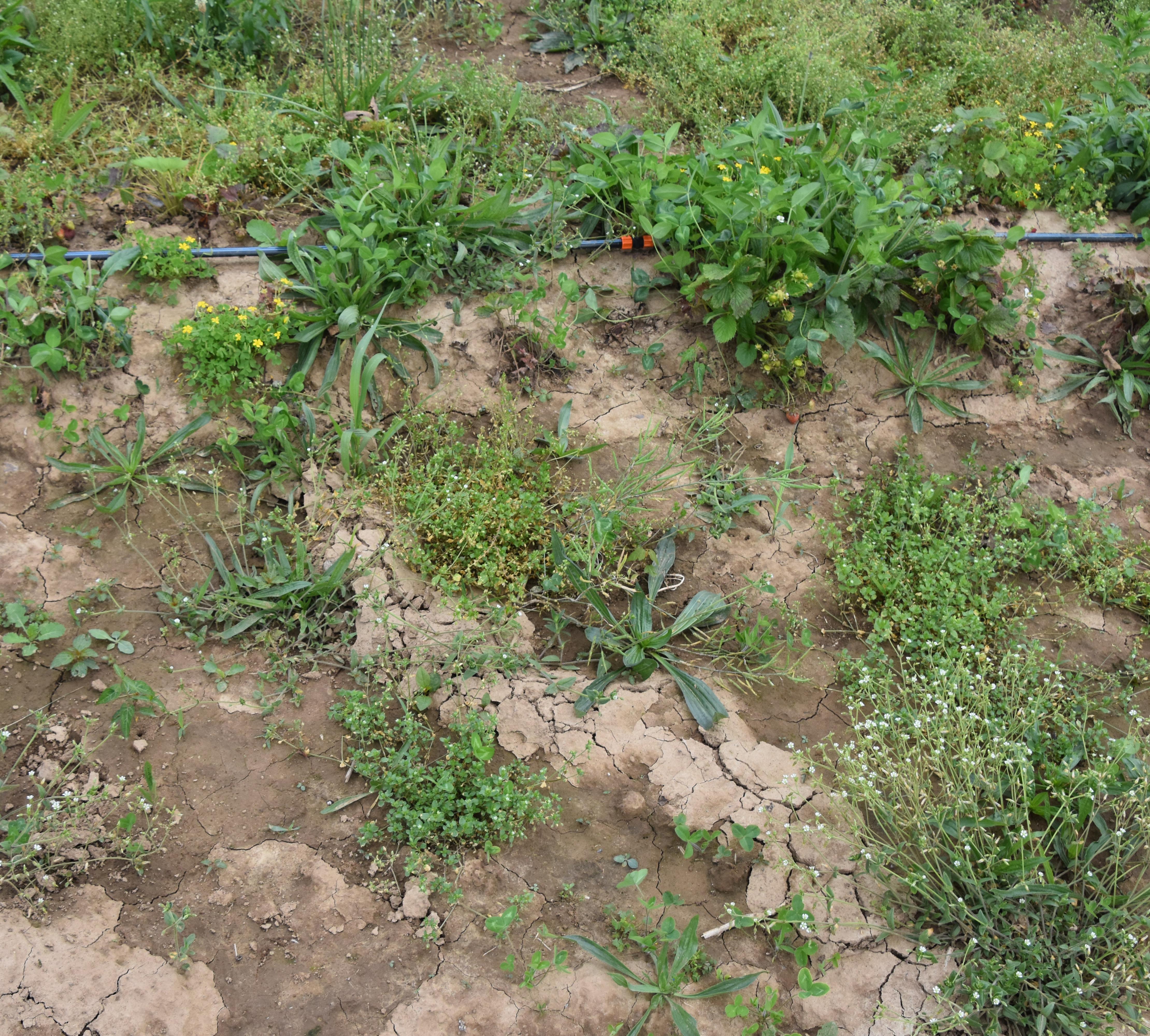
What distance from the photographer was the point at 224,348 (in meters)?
3.66

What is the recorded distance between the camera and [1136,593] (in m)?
3.69

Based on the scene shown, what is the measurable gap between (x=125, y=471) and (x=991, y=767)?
3373 millimetres

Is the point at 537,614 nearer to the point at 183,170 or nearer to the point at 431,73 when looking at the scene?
the point at 183,170

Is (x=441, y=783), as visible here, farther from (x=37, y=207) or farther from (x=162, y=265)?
(x=37, y=207)

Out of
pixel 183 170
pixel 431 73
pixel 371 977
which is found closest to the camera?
pixel 371 977

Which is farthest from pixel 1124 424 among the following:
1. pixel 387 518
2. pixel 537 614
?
pixel 387 518

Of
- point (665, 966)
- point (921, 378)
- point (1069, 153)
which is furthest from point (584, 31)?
point (665, 966)

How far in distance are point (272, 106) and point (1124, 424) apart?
4.58 meters

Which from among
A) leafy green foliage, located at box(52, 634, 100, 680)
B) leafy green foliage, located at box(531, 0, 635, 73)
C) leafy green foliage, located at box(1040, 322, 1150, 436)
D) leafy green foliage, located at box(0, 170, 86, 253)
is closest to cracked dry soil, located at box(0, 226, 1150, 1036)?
leafy green foliage, located at box(52, 634, 100, 680)

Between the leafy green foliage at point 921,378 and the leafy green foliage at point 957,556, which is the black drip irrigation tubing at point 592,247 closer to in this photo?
the leafy green foliage at point 921,378

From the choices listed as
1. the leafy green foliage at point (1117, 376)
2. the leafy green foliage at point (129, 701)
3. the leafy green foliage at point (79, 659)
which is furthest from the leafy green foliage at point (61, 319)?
the leafy green foliage at point (1117, 376)

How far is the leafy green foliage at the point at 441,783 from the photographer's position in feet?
9.22

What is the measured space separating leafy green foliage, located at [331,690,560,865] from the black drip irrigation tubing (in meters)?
2.17

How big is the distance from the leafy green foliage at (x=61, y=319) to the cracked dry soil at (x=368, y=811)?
10 cm
